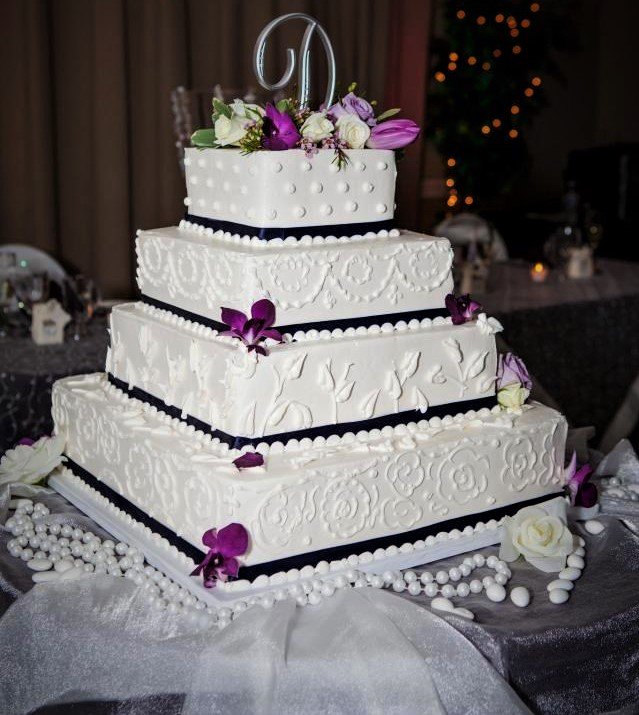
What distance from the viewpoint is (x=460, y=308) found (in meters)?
2.12

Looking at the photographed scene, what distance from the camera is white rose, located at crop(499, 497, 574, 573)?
1938mm

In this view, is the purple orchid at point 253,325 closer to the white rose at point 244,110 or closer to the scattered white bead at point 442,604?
the white rose at point 244,110

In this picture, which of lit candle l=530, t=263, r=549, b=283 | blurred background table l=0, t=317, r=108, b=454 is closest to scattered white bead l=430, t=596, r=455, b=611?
blurred background table l=0, t=317, r=108, b=454

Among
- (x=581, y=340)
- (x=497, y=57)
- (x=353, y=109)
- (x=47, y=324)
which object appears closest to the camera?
(x=353, y=109)

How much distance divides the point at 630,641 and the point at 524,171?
5764 mm

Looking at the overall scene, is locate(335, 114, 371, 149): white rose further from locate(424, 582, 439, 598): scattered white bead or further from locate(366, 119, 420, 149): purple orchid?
locate(424, 582, 439, 598): scattered white bead

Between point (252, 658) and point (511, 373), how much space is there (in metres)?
0.93

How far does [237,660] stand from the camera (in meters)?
1.57

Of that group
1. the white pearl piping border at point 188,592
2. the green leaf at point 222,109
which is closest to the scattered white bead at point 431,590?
the white pearl piping border at point 188,592

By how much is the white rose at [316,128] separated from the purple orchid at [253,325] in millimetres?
346

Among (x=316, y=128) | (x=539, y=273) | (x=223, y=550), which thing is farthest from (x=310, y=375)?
(x=539, y=273)

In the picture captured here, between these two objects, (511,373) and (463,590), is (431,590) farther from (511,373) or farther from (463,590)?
(511,373)

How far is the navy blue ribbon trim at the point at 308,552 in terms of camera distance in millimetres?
1816

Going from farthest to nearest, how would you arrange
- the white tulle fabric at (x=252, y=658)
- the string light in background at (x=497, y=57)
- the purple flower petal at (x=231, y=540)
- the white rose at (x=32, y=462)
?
the string light in background at (x=497, y=57)
the white rose at (x=32, y=462)
the purple flower petal at (x=231, y=540)
the white tulle fabric at (x=252, y=658)
